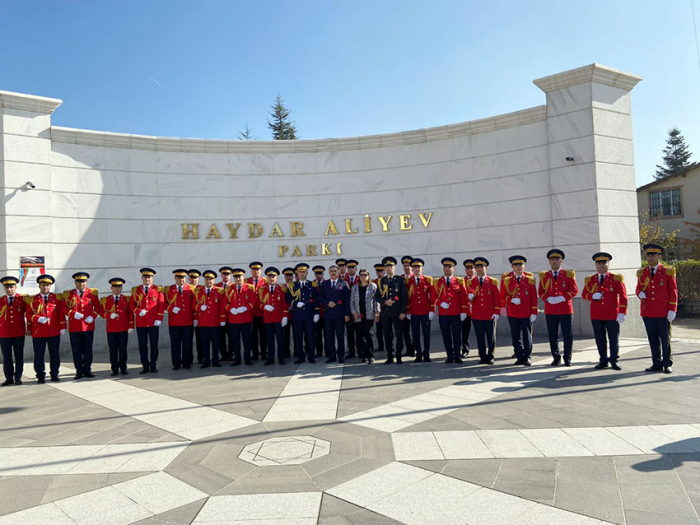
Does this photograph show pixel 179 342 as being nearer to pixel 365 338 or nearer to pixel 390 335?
pixel 365 338

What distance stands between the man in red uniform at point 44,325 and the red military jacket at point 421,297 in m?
6.45

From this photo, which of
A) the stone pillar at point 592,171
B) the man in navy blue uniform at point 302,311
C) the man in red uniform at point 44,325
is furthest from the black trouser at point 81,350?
the stone pillar at point 592,171

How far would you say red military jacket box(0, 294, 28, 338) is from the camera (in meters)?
8.46

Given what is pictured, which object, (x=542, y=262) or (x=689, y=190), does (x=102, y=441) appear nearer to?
(x=542, y=262)

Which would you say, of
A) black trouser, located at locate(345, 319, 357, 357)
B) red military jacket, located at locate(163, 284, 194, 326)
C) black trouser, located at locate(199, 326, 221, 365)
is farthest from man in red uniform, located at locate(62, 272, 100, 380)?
black trouser, located at locate(345, 319, 357, 357)

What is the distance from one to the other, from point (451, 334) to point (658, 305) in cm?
338

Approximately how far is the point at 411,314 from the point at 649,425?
15.8ft

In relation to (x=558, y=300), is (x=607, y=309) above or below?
below

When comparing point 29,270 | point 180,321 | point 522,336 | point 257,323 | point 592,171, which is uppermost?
point 592,171

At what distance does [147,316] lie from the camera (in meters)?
9.20

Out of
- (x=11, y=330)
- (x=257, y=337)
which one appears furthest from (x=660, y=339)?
(x=11, y=330)

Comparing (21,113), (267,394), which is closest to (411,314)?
(267,394)

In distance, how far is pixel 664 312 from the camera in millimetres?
7586

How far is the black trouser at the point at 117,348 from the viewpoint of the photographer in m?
9.00
